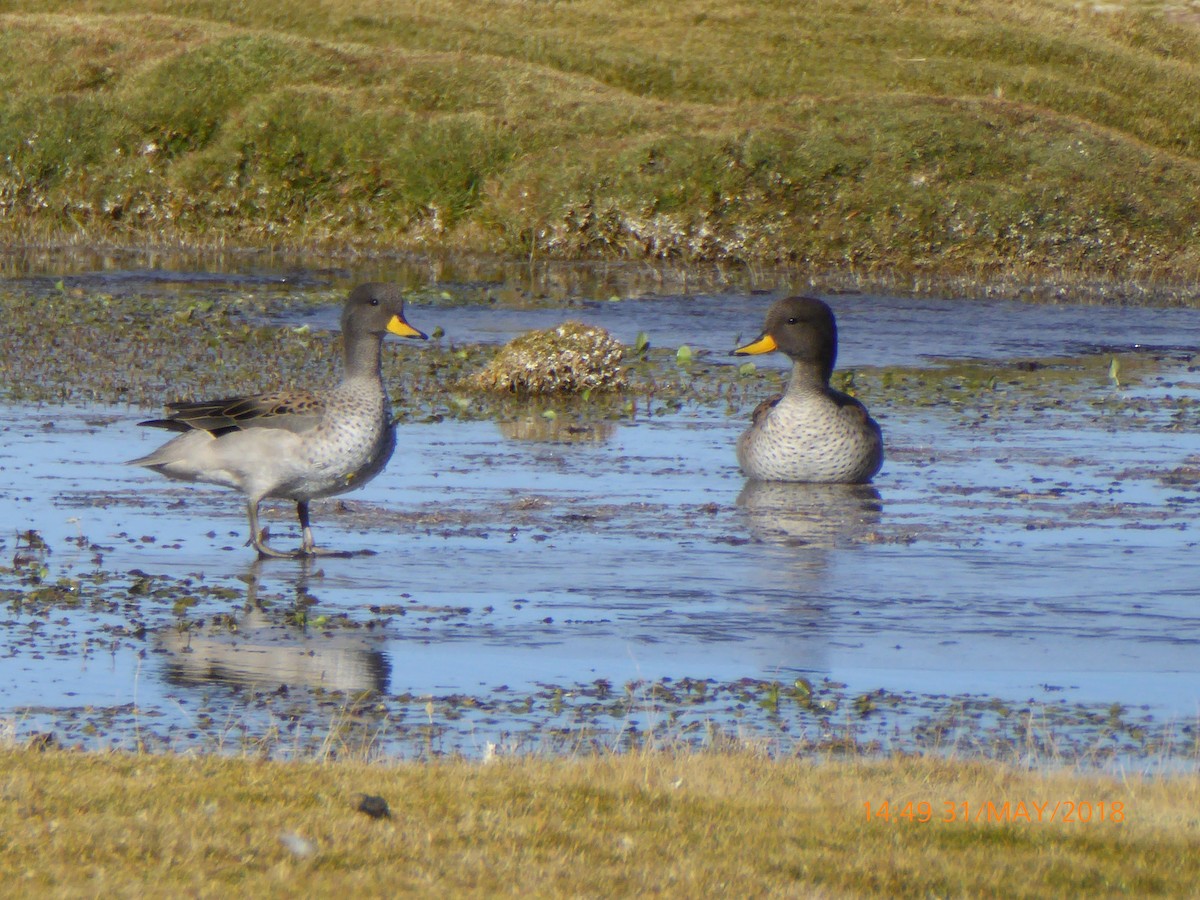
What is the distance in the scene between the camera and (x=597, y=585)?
1157cm

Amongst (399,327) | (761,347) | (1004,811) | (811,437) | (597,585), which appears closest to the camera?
(1004,811)

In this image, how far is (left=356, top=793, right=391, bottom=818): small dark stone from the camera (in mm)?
6602

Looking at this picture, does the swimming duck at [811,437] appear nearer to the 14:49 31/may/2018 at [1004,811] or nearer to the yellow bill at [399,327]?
the yellow bill at [399,327]

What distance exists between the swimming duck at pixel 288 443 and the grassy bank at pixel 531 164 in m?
24.2

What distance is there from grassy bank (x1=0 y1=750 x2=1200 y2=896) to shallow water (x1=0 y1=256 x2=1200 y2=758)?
3.67 ft

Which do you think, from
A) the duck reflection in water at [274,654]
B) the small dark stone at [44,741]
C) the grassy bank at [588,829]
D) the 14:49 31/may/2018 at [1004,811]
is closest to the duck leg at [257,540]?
the duck reflection in water at [274,654]

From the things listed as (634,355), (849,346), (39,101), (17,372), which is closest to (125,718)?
(17,372)

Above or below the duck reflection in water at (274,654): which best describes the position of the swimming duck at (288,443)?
above

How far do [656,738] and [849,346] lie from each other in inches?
705

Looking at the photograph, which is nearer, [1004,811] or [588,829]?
[588,829]

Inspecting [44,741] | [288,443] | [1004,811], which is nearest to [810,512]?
[288,443]

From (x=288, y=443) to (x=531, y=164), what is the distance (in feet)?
90.5

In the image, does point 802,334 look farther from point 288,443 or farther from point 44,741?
point 44,741

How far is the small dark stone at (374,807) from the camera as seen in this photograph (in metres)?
6.60
